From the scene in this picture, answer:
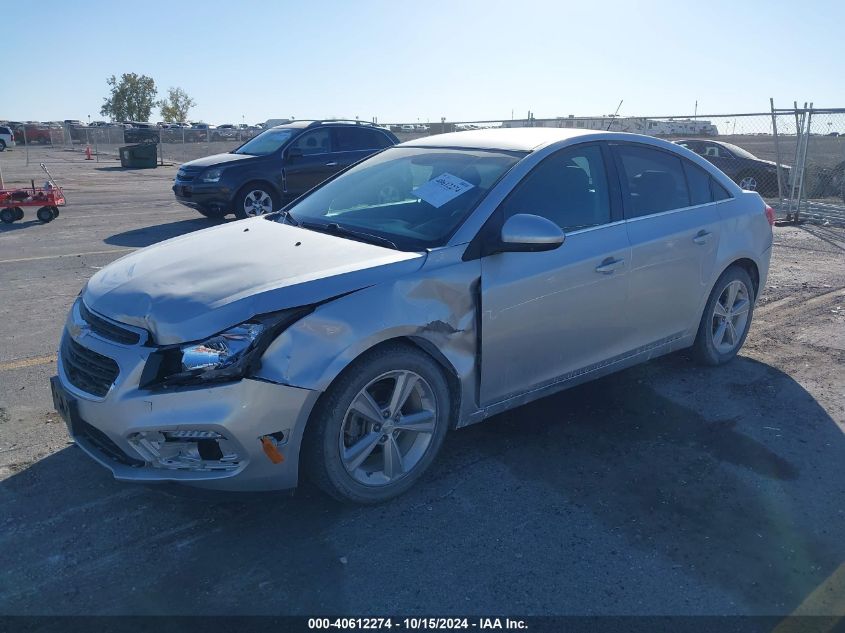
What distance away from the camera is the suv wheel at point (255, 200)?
40.6 ft

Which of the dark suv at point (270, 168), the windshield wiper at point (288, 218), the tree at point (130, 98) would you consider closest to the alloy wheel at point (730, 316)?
the windshield wiper at point (288, 218)

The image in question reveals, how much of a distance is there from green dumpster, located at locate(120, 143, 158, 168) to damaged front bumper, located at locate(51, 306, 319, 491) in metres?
27.8

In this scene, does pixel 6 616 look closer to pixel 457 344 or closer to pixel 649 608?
pixel 457 344

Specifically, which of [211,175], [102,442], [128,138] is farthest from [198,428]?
[128,138]

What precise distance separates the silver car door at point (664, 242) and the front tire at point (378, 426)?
1.60m

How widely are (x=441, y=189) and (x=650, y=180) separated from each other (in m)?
1.56

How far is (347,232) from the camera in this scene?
4.09 metres

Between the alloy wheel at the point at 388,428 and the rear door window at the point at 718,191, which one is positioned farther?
the rear door window at the point at 718,191

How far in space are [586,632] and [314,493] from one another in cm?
150

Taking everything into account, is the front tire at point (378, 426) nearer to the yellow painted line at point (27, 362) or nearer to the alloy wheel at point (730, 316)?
the alloy wheel at point (730, 316)

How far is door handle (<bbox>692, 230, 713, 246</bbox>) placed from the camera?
193 inches

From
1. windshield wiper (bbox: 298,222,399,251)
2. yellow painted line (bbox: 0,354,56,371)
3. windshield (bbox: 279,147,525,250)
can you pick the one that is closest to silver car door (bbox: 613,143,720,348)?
windshield (bbox: 279,147,525,250)

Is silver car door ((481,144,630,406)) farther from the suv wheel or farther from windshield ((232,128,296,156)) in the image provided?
windshield ((232,128,296,156))

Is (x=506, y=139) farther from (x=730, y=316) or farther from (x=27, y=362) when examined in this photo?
(x=27, y=362)
